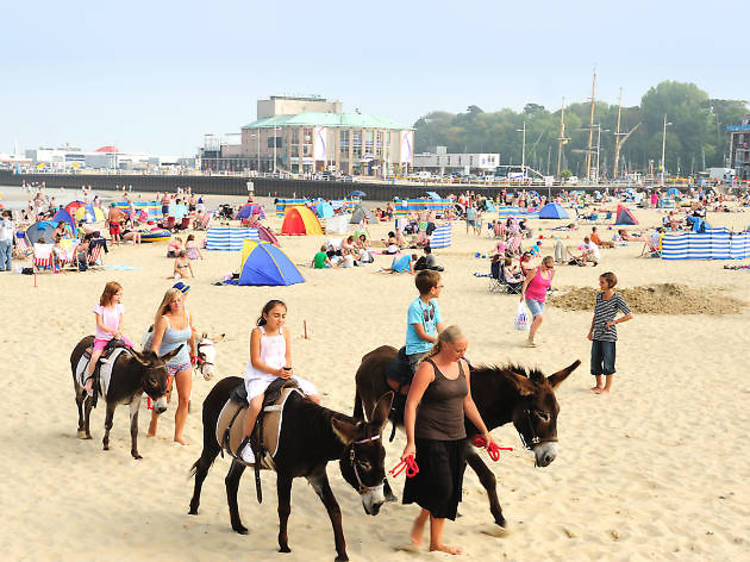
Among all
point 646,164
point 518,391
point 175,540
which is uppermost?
point 646,164

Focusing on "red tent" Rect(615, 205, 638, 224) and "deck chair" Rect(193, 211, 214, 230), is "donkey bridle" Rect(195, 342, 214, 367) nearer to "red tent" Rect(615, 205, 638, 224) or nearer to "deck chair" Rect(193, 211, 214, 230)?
"deck chair" Rect(193, 211, 214, 230)

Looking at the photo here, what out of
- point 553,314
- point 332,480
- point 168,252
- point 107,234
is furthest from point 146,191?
point 332,480

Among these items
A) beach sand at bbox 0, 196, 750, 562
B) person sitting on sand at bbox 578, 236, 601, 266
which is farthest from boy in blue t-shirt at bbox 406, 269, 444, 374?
person sitting on sand at bbox 578, 236, 601, 266

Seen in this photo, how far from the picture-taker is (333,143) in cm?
13838

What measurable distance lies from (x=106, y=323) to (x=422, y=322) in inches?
138

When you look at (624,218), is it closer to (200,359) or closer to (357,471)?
(200,359)

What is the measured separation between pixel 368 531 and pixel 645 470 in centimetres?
304

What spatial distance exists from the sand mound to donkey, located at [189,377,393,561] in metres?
11.7

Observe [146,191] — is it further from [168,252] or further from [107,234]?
[168,252]

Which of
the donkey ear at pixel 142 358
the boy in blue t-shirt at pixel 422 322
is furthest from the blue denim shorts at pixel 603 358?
the donkey ear at pixel 142 358

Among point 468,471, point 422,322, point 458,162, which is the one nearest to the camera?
point 422,322

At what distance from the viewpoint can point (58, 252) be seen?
72.2ft

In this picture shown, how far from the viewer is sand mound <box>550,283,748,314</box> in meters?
16.2

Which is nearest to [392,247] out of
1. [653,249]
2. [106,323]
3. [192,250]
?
[192,250]
